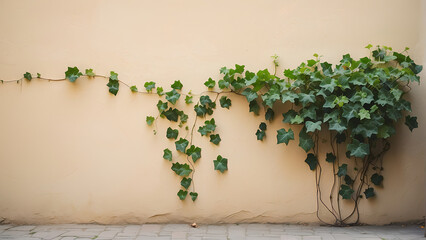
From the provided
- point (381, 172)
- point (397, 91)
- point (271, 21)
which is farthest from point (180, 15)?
point (381, 172)

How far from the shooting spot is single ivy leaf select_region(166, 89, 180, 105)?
4.04 metres

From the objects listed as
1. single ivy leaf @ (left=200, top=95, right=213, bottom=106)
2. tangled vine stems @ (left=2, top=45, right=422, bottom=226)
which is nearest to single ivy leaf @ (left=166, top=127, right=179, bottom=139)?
tangled vine stems @ (left=2, top=45, right=422, bottom=226)

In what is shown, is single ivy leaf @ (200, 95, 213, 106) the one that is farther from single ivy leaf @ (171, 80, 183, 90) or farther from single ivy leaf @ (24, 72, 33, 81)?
single ivy leaf @ (24, 72, 33, 81)

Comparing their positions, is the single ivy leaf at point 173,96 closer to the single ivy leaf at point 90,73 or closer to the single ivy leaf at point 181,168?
the single ivy leaf at point 181,168

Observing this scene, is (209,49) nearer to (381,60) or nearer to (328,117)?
(328,117)

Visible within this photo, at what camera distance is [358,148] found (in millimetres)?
3764

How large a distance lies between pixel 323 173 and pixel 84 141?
2.52 metres

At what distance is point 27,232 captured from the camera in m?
3.89

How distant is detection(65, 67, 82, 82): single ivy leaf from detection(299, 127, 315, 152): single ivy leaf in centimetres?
235

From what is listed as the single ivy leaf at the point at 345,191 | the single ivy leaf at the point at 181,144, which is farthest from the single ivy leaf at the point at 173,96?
the single ivy leaf at the point at 345,191

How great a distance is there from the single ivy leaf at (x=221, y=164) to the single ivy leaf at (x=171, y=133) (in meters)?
0.49

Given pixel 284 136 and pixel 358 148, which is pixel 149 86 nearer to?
pixel 284 136

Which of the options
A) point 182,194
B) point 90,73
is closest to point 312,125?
point 182,194

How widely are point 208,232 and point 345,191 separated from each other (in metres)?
1.44
